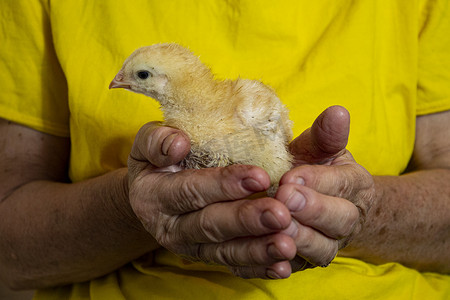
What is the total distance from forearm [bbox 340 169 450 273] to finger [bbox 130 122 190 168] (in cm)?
46

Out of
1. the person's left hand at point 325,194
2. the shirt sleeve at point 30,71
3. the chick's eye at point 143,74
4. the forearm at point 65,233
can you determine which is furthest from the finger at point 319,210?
the shirt sleeve at point 30,71

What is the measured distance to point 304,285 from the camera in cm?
87

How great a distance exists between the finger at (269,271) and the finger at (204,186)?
10cm

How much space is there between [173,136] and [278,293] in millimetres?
410

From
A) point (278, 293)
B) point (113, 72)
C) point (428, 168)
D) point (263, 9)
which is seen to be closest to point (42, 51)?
point (113, 72)

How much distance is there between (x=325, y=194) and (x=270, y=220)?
116 mm

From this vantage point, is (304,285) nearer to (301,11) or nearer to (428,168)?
(428,168)

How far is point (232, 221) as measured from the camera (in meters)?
0.56

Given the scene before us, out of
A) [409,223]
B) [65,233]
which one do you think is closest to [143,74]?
[65,233]

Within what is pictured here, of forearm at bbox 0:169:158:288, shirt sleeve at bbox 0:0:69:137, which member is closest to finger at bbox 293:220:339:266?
forearm at bbox 0:169:158:288

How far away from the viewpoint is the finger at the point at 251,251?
1.75 ft

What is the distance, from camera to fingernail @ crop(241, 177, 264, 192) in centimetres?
54

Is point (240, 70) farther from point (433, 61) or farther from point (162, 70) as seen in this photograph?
point (433, 61)

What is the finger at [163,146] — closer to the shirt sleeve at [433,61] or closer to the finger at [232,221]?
the finger at [232,221]
